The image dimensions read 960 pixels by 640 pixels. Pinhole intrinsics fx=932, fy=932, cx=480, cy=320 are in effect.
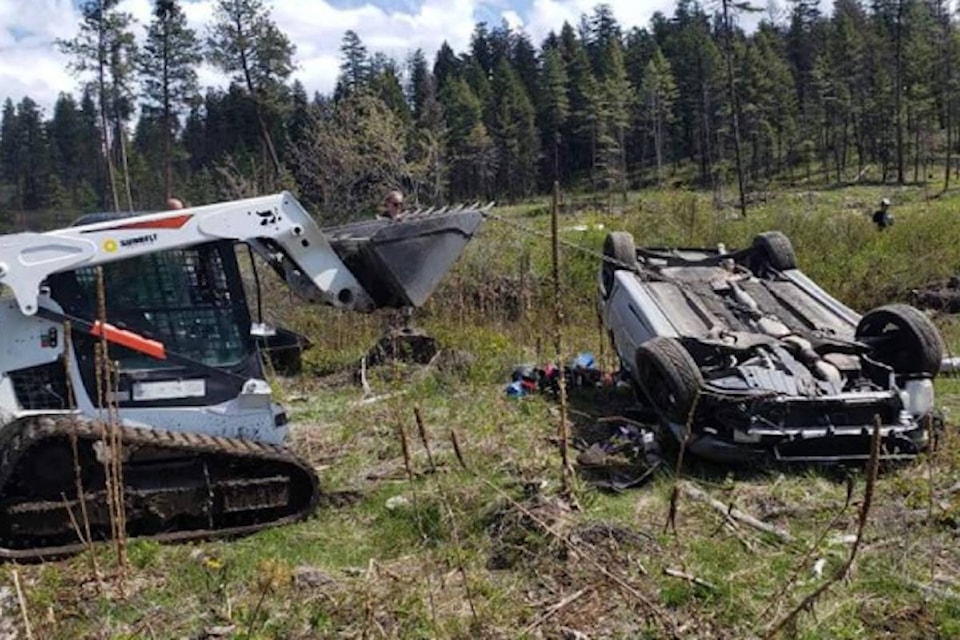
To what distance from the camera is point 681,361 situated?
6.35m

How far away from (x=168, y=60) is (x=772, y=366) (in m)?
33.9

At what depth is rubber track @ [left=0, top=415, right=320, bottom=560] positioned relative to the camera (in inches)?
200

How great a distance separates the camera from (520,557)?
4.89 metres

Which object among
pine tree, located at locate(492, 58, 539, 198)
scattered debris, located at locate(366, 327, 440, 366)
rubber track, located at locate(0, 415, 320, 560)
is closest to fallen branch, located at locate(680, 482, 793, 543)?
rubber track, located at locate(0, 415, 320, 560)

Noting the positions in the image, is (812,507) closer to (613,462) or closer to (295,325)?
(613,462)

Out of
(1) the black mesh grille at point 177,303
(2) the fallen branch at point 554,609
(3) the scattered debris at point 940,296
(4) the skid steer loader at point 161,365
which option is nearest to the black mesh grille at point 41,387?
(4) the skid steer loader at point 161,365

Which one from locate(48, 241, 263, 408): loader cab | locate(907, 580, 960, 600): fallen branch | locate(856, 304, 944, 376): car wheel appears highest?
locate(48, 241, 263, 408): loader cab

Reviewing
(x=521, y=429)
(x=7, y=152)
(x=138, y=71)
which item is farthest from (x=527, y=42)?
(x=521, y=429)

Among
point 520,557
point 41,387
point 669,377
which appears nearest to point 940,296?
point 669,377

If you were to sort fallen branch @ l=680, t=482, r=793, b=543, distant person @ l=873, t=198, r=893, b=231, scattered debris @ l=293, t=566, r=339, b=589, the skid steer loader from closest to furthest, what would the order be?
scattered debris @ l=293, t=566, r=339, b=589 < fallen branch @ l=680, t=482, r=793, b=543 < the skid steer loader < distant person @ l=873, t=198, r=893, b=231

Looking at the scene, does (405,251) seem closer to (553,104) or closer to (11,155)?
(553,104)

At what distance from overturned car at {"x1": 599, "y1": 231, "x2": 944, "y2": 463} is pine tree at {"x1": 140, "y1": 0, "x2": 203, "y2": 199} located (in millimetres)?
30313

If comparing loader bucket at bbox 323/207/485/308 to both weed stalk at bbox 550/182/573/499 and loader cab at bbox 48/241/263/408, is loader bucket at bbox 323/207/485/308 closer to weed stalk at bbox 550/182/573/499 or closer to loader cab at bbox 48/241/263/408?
loader cab at bbox 48/241/263/408

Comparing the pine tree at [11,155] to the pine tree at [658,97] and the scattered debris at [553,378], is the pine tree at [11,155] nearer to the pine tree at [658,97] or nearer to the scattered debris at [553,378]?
the pine tree at [658,97]
